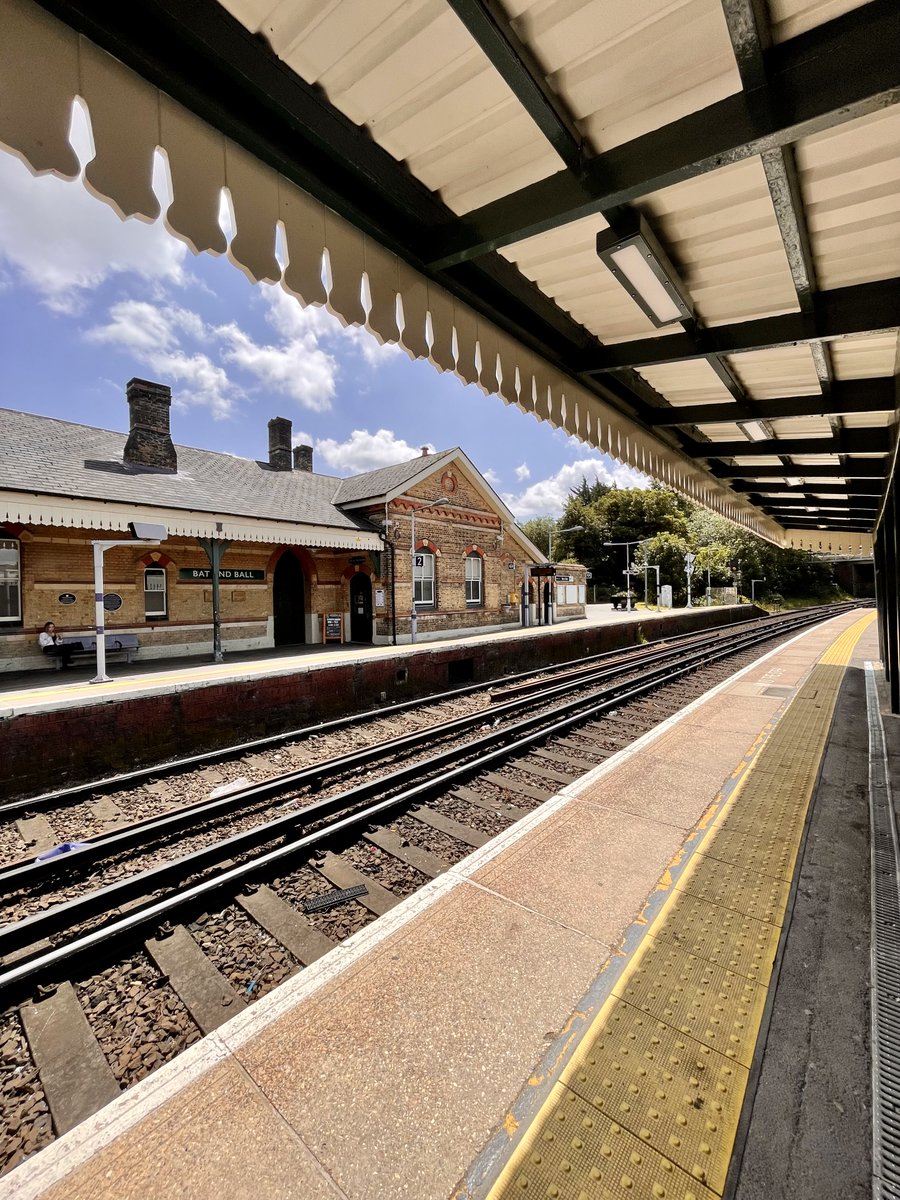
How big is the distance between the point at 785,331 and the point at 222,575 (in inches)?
592

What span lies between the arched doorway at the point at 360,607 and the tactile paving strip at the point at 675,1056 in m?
14.9

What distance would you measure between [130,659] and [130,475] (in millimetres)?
4778

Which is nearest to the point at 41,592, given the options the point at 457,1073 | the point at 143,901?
the point at 143,901

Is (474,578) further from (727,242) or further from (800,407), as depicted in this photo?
(727,242)

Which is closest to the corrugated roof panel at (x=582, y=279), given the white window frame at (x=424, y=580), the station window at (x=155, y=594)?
the station window at (x=155, y=594)

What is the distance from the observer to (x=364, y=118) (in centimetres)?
183

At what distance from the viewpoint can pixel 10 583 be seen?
11781 millimetres

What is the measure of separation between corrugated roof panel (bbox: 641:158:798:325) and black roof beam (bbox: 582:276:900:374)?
77mm

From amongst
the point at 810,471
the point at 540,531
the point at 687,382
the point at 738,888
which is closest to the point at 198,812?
the point at 738,888

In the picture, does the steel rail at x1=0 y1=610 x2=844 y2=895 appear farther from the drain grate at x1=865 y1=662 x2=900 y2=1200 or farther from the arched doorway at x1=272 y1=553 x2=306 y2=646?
the arched doorway at x1=272 y1=553 x2=306 y2=646

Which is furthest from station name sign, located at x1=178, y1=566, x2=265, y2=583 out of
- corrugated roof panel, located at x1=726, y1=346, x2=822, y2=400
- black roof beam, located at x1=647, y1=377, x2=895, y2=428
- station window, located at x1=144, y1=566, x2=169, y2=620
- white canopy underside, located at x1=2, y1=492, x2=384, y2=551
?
corrugated roof panel, located at x1=726, y1=346, x2=822, y2=400

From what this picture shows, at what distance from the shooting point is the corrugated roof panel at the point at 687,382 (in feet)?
→ 11.7

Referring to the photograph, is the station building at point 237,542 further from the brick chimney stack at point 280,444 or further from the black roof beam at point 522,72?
the black roof beam at point 522,72

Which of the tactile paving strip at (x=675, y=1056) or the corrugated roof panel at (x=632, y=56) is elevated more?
the corrugated roof panel at (x=632, y=56)
